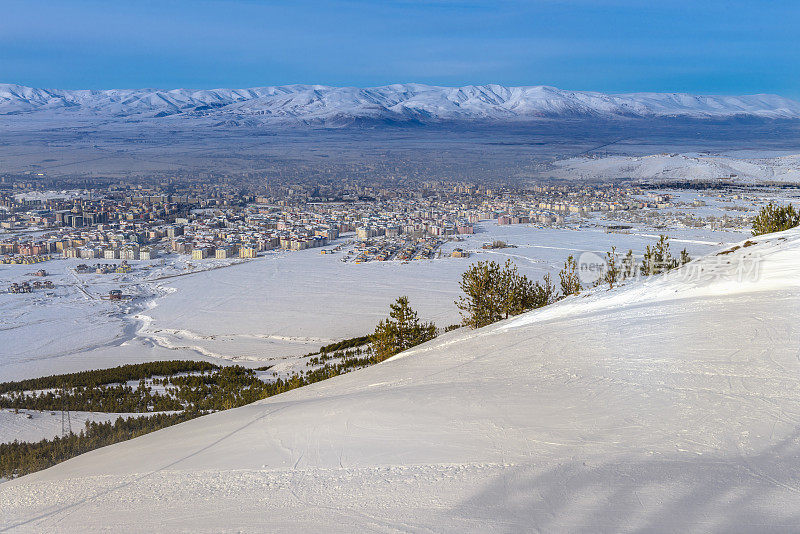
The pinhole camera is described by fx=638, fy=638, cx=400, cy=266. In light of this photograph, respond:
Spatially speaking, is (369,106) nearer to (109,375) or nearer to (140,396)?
(109,375)

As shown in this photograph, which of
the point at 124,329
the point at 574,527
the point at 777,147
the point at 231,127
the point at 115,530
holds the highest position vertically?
the point at 231,127

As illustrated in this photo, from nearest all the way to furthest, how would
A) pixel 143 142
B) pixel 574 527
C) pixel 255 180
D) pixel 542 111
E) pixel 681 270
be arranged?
pixel 574 527 < pixel 681 270 < pixel 255 180 < pixel 143 142 < pixel 542 111

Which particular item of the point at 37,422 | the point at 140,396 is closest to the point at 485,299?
the point at 140,396

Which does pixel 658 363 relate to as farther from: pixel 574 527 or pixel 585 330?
pixel 574 527

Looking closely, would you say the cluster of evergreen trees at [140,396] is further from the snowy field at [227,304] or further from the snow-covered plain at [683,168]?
the snow-covered plain at [683,168]

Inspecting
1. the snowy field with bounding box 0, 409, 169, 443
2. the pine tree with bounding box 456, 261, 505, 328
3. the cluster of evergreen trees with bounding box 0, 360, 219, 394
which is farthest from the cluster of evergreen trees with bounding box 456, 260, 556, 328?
the snowy field with bounding box 0, 409, 169, 443

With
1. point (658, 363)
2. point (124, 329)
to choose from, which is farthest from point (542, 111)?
point (658, 363)
